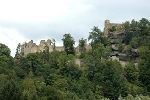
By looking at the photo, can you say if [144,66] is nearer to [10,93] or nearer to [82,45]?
[82,45]

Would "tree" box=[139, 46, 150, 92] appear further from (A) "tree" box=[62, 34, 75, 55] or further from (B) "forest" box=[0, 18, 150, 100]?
(A) "tree" box=[62, 34, 75, 55]

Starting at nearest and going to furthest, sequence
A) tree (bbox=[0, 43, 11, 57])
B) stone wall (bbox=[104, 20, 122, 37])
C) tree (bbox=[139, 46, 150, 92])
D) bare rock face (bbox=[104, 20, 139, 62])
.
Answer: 1. tree (bbox=[139, 46, 150, 92])
2. tree (bbox=[0, 43, 11, 57])
3. bare rock face (bbox=[104, 20, 139, 62])
4. stone wall (bbox=[104, 20, 122, 37])

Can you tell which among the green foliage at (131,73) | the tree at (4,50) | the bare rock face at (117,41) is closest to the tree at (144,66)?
the green foliage at (131,73)

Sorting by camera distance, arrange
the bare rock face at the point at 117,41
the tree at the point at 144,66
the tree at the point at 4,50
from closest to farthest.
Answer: the tree at the point at 144,66, the tree at the point at 4,50, the bare rock face at the point at 117,41

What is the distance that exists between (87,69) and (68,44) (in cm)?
930

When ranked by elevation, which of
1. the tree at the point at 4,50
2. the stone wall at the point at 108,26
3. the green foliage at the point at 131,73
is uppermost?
the stone wall at the point at 108,26

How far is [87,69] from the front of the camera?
247 feet

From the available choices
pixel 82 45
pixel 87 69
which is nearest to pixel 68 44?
pixel 82 45

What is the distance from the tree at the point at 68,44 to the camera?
8216 centimetres

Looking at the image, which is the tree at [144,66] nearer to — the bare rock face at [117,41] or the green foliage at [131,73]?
the green foliage at [131,73]

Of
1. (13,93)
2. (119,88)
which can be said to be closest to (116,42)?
(119,88)

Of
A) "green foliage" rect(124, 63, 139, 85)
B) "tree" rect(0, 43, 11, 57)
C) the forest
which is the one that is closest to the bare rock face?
the forest

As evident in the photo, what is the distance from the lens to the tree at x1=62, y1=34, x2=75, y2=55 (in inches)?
3235

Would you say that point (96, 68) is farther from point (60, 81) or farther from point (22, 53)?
point (22, 53)
